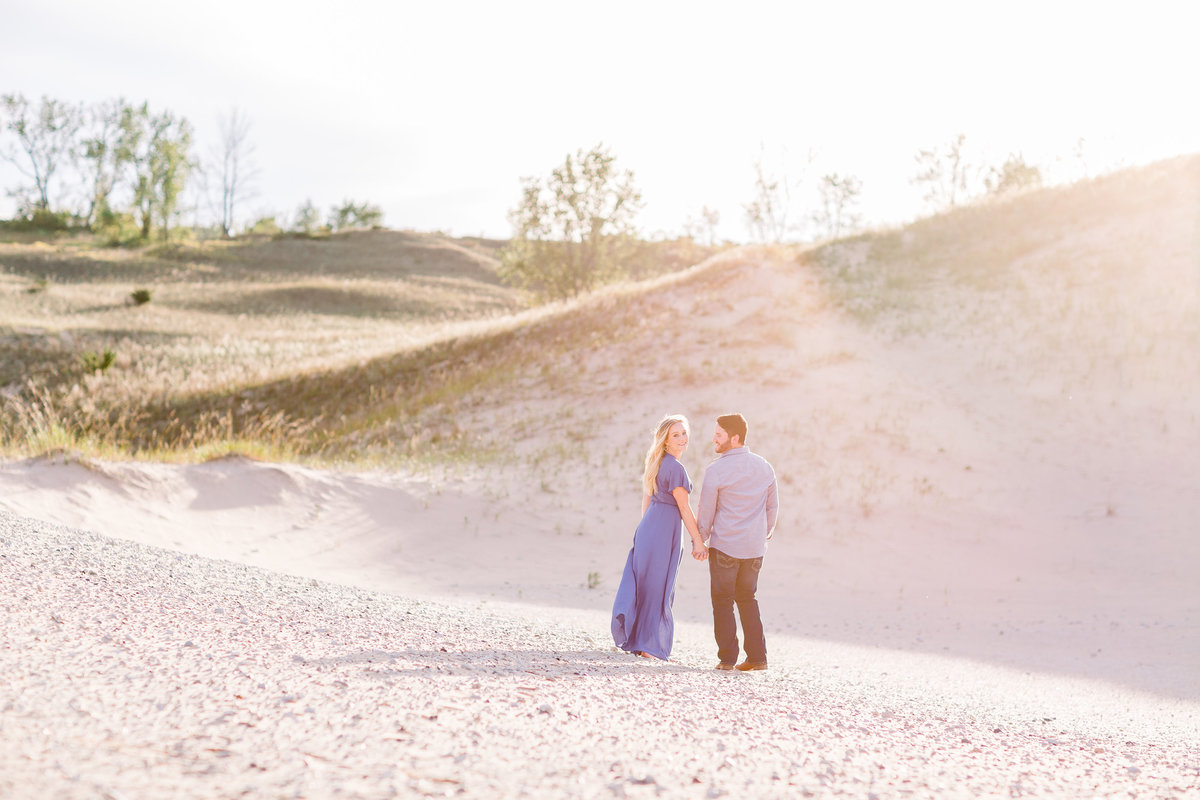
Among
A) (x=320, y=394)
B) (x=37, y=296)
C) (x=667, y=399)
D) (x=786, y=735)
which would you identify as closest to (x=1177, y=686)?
(x=786, y=735)

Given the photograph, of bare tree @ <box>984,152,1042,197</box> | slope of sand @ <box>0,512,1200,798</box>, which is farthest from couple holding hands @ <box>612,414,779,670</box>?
bare tree @ <box>984,152,1042,197</box>

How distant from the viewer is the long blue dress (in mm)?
6453

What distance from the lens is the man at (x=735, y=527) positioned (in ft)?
21.2

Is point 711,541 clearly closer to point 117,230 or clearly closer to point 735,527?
point 735,527

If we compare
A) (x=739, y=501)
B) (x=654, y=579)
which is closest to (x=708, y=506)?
(x=739, y=501)

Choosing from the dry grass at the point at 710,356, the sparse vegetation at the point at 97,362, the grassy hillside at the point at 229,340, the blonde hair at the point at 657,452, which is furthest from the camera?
the sparse vegetation at the point at 97,362

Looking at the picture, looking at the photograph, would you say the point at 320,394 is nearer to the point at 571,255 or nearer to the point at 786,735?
the point at 571,255

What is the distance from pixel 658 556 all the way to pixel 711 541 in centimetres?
44

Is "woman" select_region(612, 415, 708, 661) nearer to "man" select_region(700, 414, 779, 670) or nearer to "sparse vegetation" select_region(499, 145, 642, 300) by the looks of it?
"man" select_region(700, 414, 779, 670)

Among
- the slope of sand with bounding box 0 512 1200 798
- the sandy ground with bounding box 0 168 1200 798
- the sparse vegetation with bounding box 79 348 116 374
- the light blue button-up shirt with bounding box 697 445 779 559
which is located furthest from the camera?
the sparse vegetation with bounding box 79 348 116 374

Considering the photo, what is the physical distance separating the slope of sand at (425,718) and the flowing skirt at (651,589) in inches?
9.0

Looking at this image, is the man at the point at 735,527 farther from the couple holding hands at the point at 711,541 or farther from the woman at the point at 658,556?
the woman at the point at 658,556

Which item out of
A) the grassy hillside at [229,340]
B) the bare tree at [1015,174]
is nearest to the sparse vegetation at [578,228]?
the grassy hillside at [229,340]

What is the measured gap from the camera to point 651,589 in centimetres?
650
